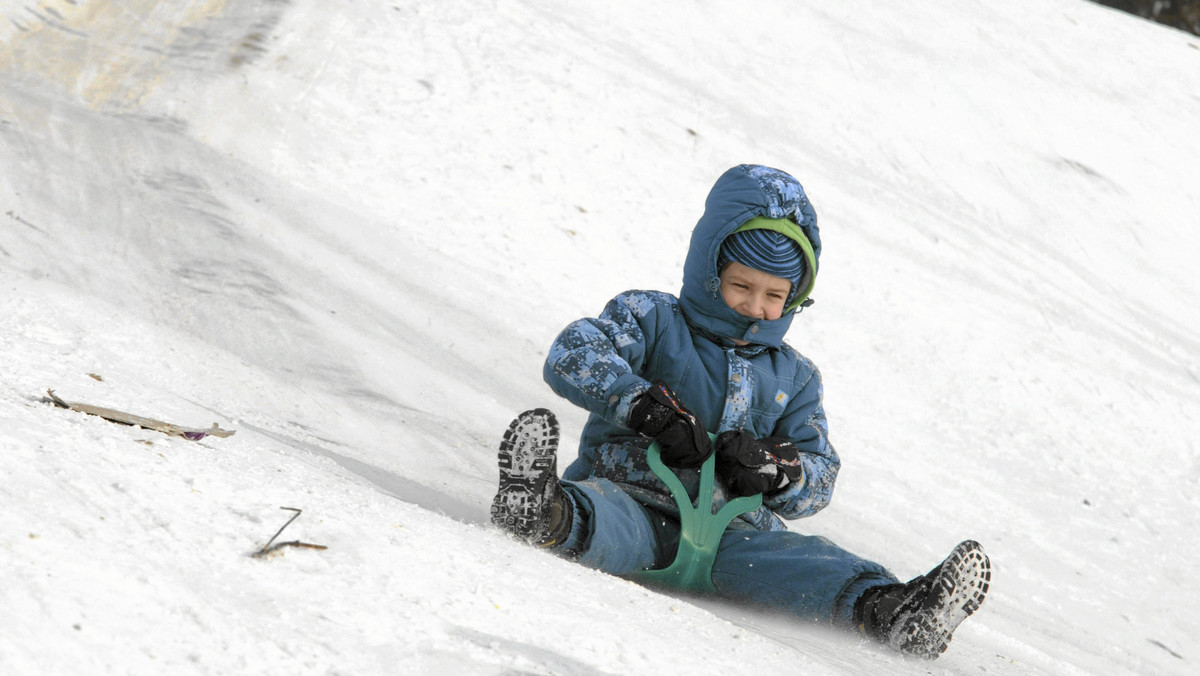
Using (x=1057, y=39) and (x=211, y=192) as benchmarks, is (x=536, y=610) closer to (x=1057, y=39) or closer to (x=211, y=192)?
(x=211, y=192)

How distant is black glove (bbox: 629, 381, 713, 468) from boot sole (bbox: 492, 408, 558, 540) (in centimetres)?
28

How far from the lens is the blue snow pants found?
2270 mm

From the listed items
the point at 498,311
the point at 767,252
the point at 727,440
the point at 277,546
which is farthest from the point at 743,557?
the point at 498,311

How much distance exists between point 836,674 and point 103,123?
353 cm

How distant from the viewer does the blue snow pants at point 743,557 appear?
2.27 m

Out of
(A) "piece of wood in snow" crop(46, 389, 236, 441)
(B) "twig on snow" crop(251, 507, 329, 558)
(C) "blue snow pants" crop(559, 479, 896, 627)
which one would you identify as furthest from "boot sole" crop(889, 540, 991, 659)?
(A) "piece of wood in snow" crop(46, 389, 236, 441)

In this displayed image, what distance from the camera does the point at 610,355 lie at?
2.53 m

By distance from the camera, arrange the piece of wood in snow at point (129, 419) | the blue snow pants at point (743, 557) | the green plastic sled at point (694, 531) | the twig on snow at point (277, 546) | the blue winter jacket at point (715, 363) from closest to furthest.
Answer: the twig on snow at point (277, 546)
the piece of wood in snow at point (129, 419)
the blue snow pants at point (743, 557)
the green plastic sled at point (694, 531)
the blue winter jacket at point (715, 363)

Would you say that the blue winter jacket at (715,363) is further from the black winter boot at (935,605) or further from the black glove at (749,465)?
the black winter boot at (935,605)

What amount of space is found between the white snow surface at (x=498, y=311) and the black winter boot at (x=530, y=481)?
16 cm

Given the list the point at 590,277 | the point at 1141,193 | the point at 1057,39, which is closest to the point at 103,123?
the point at 590,277

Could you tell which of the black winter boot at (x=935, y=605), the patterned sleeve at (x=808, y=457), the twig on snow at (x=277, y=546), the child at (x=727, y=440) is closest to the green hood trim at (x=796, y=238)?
the child at (x=727, y=440)

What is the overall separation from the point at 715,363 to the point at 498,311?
145cm

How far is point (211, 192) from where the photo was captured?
13.1ft
